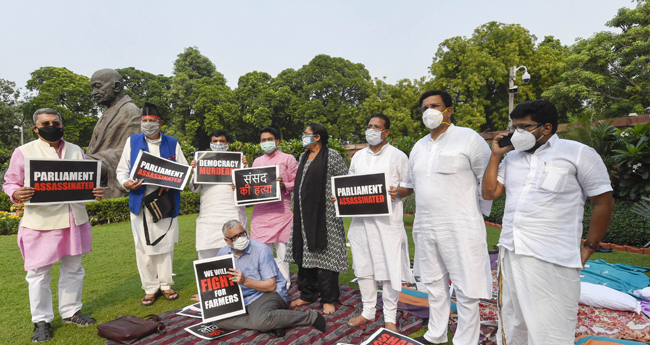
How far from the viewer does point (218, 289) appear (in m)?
3.54

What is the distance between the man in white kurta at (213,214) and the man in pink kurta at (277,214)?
241mm

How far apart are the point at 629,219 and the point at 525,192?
21.8ft

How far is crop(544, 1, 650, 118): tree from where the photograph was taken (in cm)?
1945

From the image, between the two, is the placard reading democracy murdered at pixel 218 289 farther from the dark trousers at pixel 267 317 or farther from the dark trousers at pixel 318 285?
the dark trousers at pixel 318 285

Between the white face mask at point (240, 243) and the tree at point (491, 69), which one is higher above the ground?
the tree at point (491, 69)

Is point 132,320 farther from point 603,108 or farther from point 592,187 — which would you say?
point 603,108

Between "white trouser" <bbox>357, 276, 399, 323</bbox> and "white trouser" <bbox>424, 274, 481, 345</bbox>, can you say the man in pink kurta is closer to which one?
"white trouser" <bbox>357, 276, 399, 323</bbox>

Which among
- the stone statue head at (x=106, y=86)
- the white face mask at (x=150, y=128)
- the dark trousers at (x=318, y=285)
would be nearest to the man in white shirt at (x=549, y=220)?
the dark trousers at (x=318, y=285)

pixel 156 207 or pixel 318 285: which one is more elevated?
pixel 156 207

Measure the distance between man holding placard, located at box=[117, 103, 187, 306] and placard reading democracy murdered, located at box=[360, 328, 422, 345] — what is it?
277cm

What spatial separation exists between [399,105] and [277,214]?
2575cm

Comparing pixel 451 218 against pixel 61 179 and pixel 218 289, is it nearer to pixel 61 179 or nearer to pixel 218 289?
pixel 218 289

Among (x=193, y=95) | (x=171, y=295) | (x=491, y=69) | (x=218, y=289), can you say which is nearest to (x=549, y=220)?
(x=218, y=289)

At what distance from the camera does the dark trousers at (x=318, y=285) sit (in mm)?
4223
